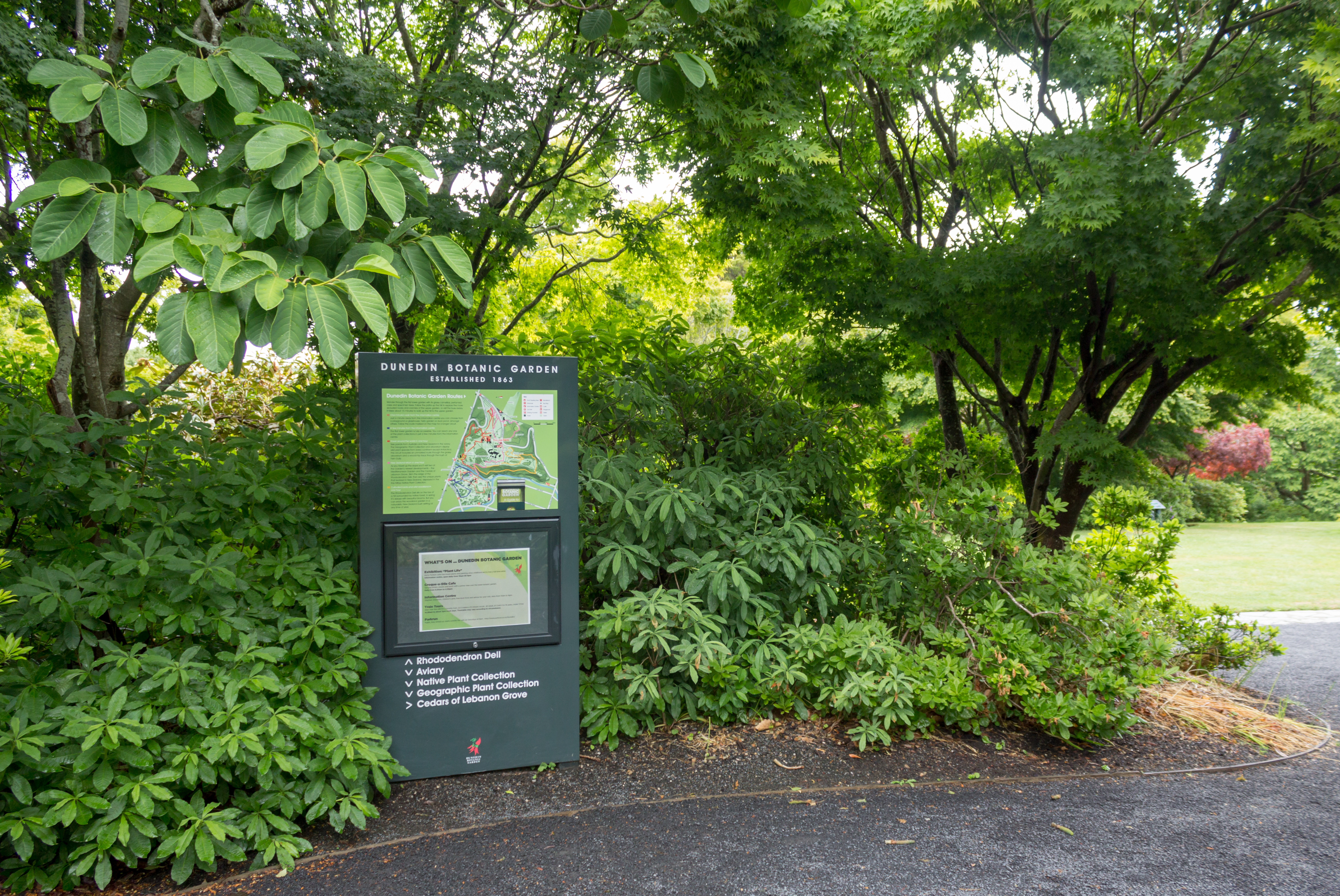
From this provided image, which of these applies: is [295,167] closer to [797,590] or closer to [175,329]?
[175,329]

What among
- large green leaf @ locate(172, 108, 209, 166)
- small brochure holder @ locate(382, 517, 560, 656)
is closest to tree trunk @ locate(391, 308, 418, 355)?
small brochure holder @ locate(382, 517, 560, 656)

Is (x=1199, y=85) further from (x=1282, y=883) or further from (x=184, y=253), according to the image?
(x=184, y=253)

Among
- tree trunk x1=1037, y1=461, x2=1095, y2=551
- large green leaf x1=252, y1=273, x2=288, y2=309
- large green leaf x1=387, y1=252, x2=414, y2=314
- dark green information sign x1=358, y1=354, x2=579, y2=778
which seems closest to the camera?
large green leaf x1=252, y1=273, x2=288, y2=309

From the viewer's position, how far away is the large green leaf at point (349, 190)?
2.08 metres

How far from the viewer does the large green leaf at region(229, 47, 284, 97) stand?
222 centimetres

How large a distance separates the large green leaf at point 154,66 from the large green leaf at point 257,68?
145 millimetres

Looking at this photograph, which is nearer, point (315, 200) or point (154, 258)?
point (154, 258)

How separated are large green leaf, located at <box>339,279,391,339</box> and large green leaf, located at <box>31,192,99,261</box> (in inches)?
30.9

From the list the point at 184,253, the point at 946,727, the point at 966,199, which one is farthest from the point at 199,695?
the point at 966,199

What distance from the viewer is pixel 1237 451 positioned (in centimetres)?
2291

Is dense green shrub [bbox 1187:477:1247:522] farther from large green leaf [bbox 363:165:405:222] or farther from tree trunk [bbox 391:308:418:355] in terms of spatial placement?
large green leaf [bbox 363:165:405:222]

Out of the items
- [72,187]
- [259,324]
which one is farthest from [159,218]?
[259,324]

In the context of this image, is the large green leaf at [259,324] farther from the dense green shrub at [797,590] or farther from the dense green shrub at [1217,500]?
the dense green shrub at [1217,500]

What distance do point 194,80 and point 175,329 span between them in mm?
824
